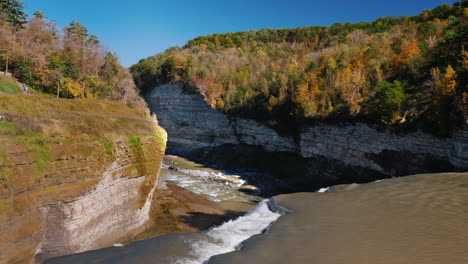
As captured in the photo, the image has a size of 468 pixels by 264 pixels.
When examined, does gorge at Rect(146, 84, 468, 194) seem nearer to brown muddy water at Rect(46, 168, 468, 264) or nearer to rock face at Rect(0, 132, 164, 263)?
brown muddy water at Rect(46, 168, 468, 264)

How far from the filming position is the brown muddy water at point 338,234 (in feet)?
21.3

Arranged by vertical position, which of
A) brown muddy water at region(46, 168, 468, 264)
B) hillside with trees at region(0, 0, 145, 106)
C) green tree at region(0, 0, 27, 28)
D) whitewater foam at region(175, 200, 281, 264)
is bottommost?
whitewater foam at region(175, 200, 281, 264)

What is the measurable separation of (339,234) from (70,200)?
972cm

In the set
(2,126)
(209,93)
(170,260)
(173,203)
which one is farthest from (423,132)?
(209,93)

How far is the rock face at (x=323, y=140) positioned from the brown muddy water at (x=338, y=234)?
771 cm

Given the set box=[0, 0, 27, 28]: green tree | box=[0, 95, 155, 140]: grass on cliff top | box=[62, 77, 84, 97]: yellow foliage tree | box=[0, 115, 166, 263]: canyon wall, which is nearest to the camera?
box=[0, 115, 166, 263]: canyon wall

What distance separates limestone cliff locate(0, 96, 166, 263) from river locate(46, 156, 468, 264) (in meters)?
1.30

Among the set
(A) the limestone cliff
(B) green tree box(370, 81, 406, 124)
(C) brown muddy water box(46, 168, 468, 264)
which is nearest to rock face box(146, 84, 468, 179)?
(B) green tree box(370, 81, 406, 124)

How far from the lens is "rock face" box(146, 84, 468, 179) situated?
19.1 metres

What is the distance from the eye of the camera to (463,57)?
1877 centimetres

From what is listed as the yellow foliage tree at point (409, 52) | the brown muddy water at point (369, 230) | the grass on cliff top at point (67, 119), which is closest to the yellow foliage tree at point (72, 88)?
the grass on cliff top at point (67, 119)

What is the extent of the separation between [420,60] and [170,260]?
27.3 meters

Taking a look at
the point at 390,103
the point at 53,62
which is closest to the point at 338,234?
the point at 390,103

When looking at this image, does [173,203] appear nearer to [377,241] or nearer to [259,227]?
[259,227]
